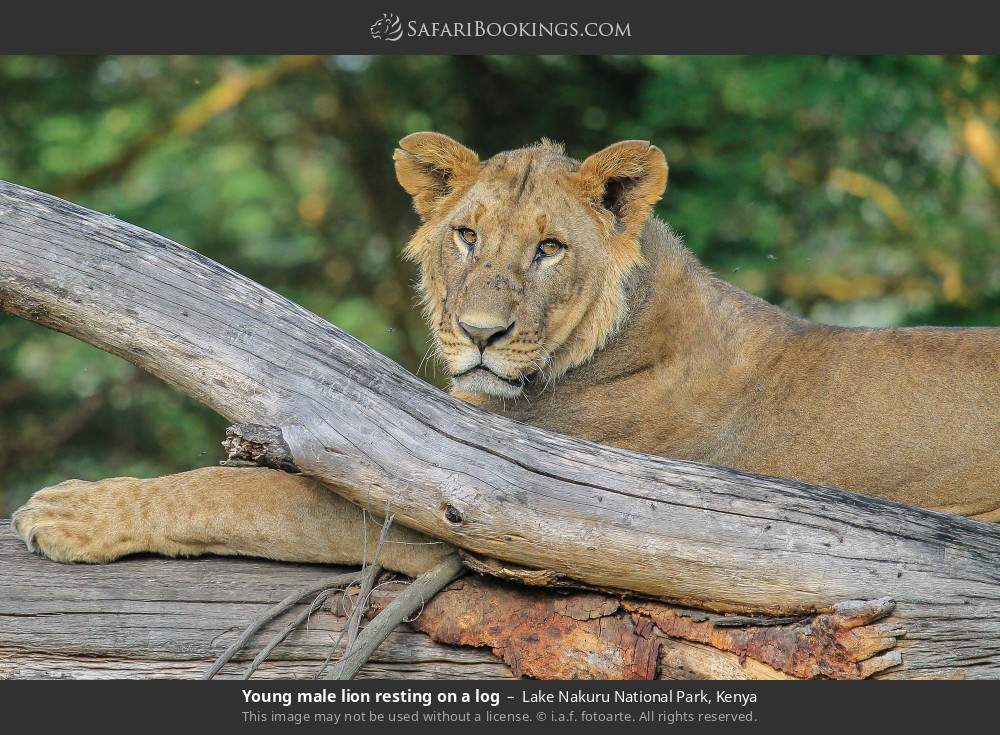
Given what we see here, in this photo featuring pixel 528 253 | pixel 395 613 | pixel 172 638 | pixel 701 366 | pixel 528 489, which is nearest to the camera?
pixel 528 489

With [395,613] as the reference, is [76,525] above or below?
above

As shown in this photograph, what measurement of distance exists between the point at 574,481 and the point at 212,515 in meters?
1.38

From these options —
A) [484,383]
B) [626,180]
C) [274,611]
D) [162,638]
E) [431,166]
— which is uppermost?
[431,166]

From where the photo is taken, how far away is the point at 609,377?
14.6 ft

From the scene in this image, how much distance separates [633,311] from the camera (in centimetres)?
448

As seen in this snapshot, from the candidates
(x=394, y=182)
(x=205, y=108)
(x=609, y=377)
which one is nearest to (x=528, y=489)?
(x=609, y=377)

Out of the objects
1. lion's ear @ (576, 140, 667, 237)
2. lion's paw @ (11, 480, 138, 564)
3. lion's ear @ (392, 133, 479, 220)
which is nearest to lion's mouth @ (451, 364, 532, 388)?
Result: lion's ear @ (576, 140, 667, 237)

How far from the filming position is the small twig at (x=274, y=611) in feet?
12.5

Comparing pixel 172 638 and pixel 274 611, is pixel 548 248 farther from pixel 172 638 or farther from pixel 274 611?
pixel 172 638

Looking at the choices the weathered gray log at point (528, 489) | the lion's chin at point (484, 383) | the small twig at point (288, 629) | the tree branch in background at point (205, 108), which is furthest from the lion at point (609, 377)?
the tree branch in background at point (205, 108)

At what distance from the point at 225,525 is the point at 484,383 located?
3.63 ft

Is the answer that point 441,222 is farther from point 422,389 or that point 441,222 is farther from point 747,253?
point 747,253

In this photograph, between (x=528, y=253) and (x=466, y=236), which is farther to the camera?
(x=466, y=236)

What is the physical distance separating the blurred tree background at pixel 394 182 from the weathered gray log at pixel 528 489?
5.30 m
